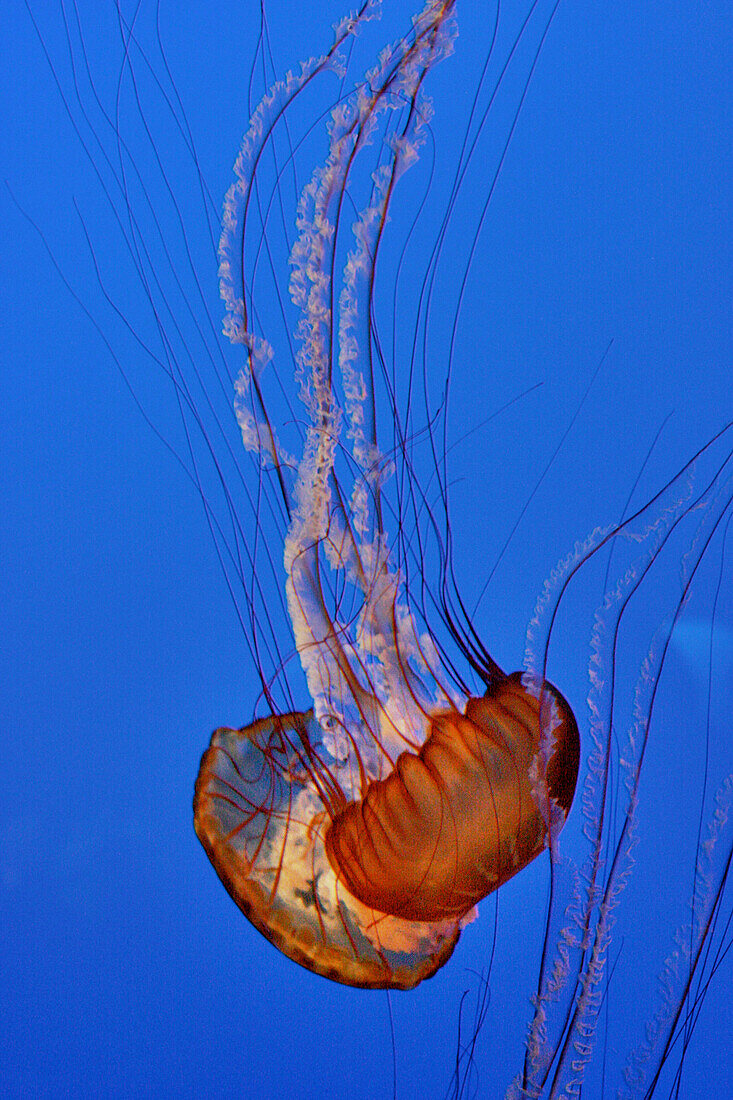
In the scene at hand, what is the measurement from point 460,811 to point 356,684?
0.37 metres

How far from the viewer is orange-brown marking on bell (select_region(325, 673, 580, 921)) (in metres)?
1.67

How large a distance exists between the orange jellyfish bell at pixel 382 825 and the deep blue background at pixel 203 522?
8cm

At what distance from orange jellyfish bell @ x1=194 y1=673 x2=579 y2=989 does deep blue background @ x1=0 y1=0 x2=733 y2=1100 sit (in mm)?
75

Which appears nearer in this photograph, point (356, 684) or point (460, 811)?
point (460, 811)

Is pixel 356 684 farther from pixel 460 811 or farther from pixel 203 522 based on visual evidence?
pixel 203 522

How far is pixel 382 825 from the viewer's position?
5.72 feet

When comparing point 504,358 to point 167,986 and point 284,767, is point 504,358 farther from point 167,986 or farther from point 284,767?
point 167,986

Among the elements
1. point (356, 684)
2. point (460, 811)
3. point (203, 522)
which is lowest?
point (460, 811)

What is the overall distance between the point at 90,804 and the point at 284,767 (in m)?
0.46

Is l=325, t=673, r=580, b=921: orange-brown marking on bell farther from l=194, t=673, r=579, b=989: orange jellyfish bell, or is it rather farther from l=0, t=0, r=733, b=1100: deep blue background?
l=0, t=0, r=733, b=1100: deep blue background

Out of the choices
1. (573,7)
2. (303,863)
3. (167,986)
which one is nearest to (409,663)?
(303,863)

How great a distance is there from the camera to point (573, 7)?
1885mm

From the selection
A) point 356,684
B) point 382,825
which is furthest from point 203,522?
point 382,825

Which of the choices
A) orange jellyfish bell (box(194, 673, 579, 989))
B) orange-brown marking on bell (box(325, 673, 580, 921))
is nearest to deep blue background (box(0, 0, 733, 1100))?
orange jellyfish bell (box(194, 673, 579, 989))
